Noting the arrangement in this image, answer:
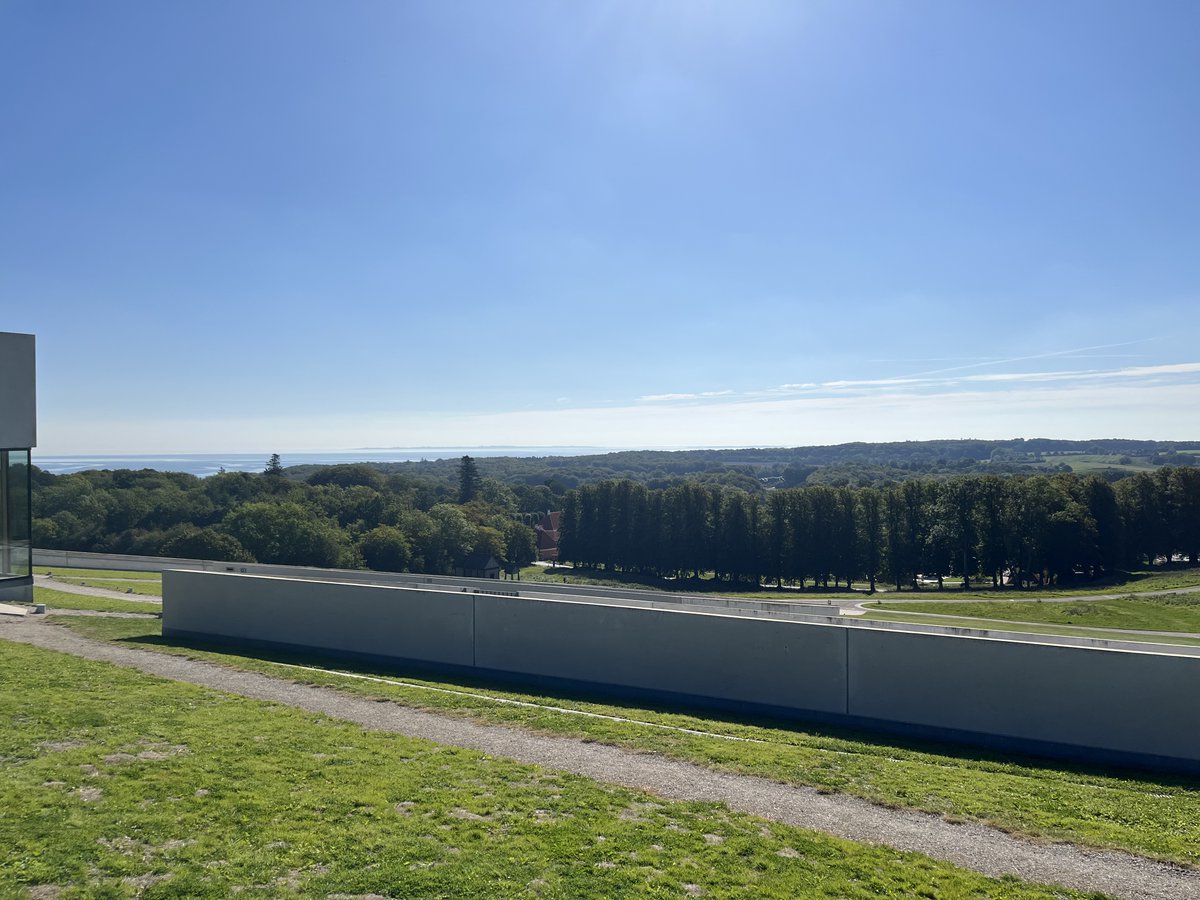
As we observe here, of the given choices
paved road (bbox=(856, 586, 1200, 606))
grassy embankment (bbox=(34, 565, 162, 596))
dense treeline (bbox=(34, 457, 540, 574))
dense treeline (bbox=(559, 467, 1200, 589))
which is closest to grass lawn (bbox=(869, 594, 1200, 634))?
paved road (bbox=(856, 586, 1200, 606))

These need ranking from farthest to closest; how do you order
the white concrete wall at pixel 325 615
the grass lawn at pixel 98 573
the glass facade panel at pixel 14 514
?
1. the grass lawn at pixel 98 573
2. the glass facade panel at pixel 14 514
3. the white concrete wall at pixel 325 615

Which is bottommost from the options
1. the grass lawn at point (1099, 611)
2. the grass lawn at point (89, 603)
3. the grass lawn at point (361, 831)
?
Result: the grass lawn at point (1099, 611)

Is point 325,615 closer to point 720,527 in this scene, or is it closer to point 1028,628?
point 1028,628

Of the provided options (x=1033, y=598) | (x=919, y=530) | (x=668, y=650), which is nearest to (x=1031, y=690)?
(x=668, y=650)

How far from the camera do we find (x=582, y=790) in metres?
8.35

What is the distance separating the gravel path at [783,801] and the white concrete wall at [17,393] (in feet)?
38.2

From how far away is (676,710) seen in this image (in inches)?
500

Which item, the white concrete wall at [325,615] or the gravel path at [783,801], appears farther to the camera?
the white concrete wall at [325,615]

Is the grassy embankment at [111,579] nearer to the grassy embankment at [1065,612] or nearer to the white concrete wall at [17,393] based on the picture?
the white concrete wall at [17,393]

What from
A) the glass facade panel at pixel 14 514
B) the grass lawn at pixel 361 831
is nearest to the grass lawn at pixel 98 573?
the glass facade panel at pixel 14 514

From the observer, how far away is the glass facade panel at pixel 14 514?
802 inches

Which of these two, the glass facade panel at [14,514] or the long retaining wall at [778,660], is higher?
the glass facade panel at [14,514]

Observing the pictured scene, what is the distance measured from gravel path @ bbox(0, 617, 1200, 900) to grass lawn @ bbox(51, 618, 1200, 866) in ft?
1.01

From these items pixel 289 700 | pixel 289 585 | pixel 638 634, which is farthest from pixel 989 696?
pixel 289 585
